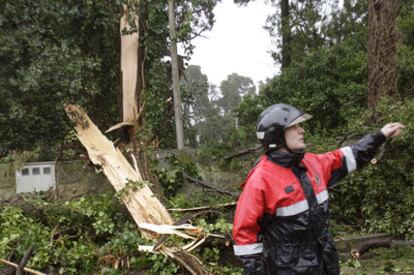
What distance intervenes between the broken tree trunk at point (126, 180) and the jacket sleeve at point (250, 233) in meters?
2.29

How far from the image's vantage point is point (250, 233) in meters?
2.75

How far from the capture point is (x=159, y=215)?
19.0 feet

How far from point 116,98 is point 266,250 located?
6.00 metres

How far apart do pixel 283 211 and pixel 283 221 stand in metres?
0.06

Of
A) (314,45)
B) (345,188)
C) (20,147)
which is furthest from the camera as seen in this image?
(314,45)

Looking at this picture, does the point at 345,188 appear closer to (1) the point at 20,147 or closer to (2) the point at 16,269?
(2) the point at 16,269

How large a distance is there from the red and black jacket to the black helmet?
8cm

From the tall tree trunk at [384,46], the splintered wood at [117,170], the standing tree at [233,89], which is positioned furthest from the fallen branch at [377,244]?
the standing tree at [233,89]

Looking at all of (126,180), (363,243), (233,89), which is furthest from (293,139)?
(233,89)

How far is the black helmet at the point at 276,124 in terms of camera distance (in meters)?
2.88

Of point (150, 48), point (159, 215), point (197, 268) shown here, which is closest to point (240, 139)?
point (150, 48)

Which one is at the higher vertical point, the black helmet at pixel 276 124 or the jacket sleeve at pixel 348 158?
the black helmet at pixel 276 124

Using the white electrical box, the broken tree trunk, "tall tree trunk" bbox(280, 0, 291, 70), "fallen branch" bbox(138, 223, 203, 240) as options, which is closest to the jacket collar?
the broken tree trunk

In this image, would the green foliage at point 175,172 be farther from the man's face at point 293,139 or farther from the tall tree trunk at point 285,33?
the tall tree trunk at point 285,33
